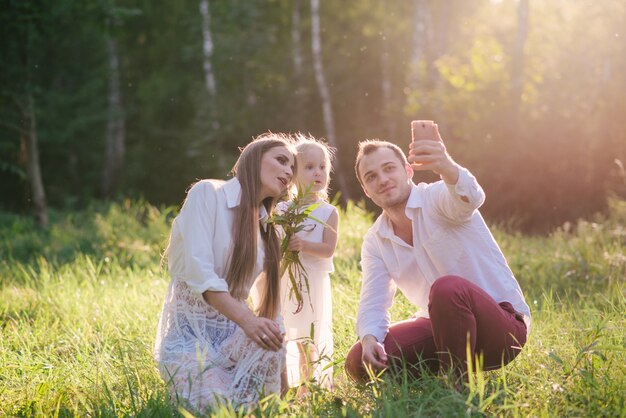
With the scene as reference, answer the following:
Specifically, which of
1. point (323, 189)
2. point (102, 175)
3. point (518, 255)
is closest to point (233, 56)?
point (102, 175)

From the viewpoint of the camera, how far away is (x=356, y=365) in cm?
408

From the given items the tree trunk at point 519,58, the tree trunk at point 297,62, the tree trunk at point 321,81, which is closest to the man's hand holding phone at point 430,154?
the tree trunk at point 519,58

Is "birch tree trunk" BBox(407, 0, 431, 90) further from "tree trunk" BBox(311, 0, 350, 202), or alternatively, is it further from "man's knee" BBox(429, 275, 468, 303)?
"man's knee" BBox(429, 275, 468, 303)

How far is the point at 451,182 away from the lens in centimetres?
362

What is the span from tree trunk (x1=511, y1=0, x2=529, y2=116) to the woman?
1332cm

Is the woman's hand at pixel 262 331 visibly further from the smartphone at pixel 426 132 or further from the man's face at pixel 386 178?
the smartphone at pixel 426 132

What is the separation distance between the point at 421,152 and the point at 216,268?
1214 millimetres

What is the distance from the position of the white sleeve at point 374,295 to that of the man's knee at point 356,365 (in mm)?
99

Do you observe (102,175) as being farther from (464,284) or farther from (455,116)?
(464,284)

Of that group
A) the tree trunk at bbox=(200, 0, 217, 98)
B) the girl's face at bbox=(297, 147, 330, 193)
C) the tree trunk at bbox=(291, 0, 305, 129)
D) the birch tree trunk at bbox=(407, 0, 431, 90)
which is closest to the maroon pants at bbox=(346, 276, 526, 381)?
the girl's face at bbox=(297, 147, 330, 193)

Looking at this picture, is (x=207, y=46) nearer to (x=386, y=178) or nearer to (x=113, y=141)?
(x=113, y=141)

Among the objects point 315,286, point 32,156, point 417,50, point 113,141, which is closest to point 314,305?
point 315,286

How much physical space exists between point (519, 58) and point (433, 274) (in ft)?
43.8

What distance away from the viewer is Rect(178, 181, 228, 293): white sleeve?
3666 millimetres
